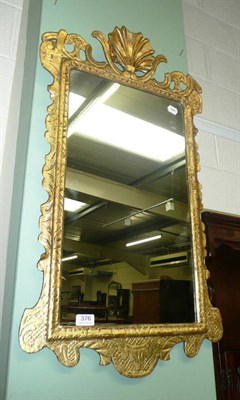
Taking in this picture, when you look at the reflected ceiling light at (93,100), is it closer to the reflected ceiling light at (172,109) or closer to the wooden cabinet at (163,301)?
the reflected ceiling light at (172,109)

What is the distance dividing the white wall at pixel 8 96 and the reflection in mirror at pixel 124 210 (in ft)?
0.50

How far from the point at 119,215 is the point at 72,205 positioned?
15cm

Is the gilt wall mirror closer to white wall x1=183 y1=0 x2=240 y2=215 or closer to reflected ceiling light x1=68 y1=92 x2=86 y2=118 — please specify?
reflected ceiling light x1=68 y1=92 x2=86 y2=118

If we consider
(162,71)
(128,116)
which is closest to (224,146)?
(162,71)

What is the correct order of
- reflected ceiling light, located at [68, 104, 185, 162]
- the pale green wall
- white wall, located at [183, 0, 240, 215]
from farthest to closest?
white wall, located at [183, 0, 240, 215]
reflected ceiling light, located at [68, 104, 185, 162]
the pale green wall

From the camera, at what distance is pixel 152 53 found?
111 centimetres

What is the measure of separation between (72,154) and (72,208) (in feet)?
0.49

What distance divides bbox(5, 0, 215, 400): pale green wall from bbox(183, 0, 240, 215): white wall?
1.63 ft

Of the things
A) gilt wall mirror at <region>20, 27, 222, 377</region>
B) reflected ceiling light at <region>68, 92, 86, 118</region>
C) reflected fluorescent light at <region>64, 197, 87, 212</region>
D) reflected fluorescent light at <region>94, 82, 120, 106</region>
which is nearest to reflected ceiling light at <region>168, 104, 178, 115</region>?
gilt wall mirror at <region>20, 27, 222, 377</region>

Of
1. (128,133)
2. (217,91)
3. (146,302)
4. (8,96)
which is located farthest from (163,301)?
(217,91)

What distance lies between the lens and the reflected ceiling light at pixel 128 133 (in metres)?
0.95

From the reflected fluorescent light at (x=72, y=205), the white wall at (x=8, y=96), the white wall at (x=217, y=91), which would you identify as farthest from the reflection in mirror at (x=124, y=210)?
the white wall at (x=217, y=91)

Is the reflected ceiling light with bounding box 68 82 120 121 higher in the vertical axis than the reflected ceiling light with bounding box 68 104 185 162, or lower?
higher

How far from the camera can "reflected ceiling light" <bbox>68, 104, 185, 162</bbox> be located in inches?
37.3
